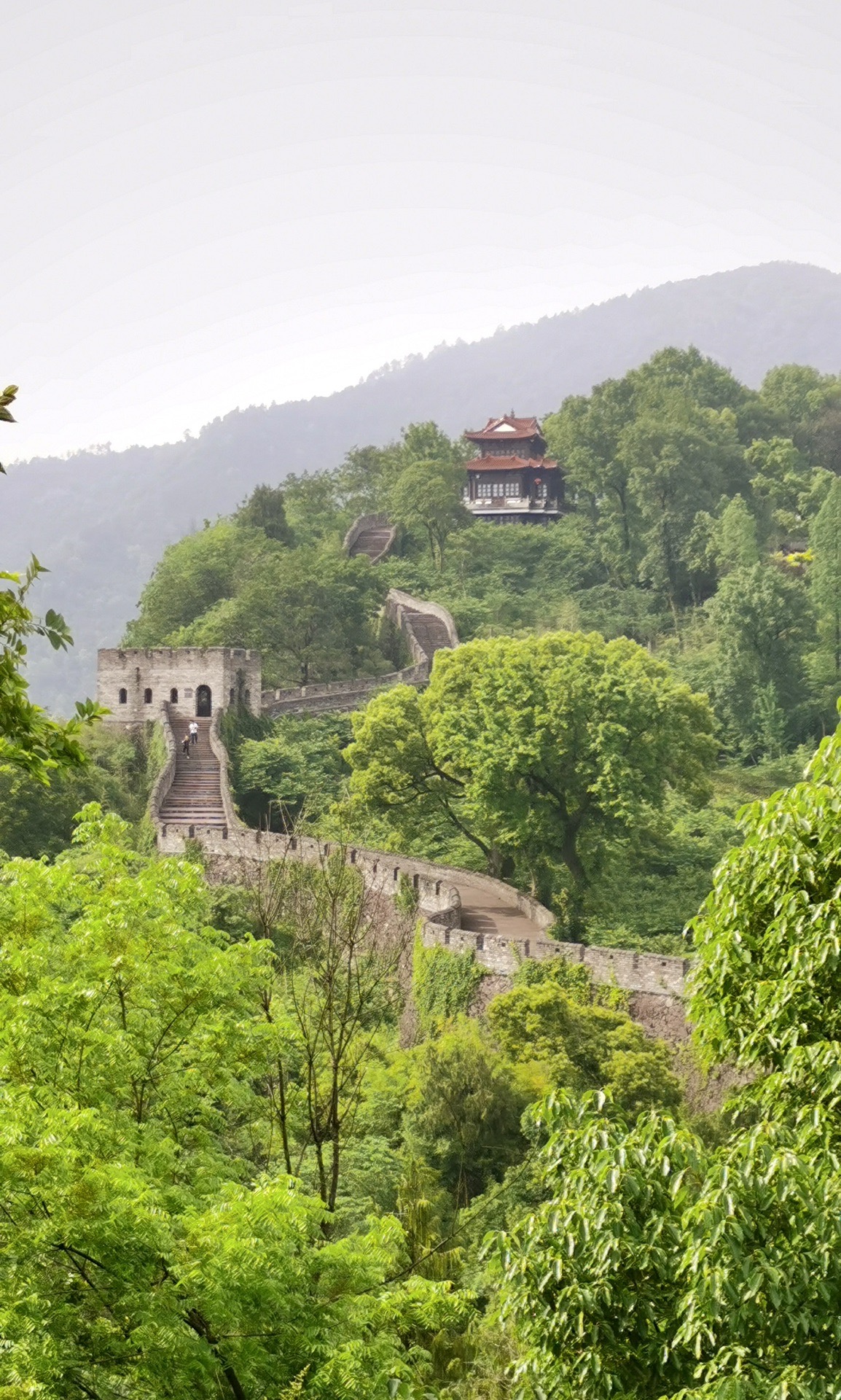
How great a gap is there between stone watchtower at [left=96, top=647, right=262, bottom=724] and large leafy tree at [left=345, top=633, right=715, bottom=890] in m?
10.5

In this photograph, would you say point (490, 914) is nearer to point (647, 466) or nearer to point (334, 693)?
point (334, 693)

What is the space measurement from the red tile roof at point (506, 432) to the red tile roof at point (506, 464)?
108 cm

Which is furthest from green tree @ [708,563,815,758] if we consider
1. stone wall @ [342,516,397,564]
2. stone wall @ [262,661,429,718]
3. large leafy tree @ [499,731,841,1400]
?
large leafy tree @ [499,731,841,1400]

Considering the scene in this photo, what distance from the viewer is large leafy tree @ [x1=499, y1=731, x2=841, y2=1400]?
866 centimetres

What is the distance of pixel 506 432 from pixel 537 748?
4829 cm

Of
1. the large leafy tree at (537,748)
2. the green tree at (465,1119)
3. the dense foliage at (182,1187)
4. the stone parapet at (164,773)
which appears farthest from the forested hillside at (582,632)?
the dense foliage at (182,1187)

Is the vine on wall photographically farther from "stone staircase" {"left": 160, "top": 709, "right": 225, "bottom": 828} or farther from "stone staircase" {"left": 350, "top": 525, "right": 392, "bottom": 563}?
"stone staircase" {"left": 350, "top": 525, "right": 392, "bottom": 563}

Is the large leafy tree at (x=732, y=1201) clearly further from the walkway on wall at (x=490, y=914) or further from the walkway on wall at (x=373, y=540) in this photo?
the walkway on wall at (x=373, y=540)

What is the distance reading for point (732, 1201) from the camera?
862 cm

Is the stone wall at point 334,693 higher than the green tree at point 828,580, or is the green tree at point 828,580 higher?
the green tree at point 828,580

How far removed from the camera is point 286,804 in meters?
48.1

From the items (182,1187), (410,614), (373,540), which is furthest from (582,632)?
(182,1187)

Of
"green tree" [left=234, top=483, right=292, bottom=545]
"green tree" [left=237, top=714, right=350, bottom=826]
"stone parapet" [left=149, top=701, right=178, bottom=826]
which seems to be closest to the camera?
"stone parapet" [left=149, top=701, right=178, bottom=826]

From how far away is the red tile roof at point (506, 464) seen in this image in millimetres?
84250
